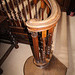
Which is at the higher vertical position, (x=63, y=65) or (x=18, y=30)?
(x=18, y=30)

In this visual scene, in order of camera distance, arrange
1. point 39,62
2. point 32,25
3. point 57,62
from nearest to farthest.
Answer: point 32,25, point 39,62, point 57,62

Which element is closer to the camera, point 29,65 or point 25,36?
point 29,65

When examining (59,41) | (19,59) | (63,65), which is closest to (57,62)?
(63,65)

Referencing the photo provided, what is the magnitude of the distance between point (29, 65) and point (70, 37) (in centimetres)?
145

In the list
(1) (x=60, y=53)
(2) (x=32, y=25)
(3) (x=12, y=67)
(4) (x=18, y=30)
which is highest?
(2) (x=32, y=25)

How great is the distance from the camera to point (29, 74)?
127cm

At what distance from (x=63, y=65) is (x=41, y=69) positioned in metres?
0.39

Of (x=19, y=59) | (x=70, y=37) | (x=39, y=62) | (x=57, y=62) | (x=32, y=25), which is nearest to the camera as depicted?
(x=32, y=25)

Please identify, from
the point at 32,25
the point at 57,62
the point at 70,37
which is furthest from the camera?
the point at 70,37

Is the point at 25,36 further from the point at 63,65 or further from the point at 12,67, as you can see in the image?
the point at 63,65

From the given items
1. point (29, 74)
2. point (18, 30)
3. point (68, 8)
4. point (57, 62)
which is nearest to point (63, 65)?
point (57, 62)

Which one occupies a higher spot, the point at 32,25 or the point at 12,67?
the point at 32,25

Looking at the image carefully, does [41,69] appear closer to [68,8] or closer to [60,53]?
[60,53]

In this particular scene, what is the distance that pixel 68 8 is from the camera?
2.68 m
